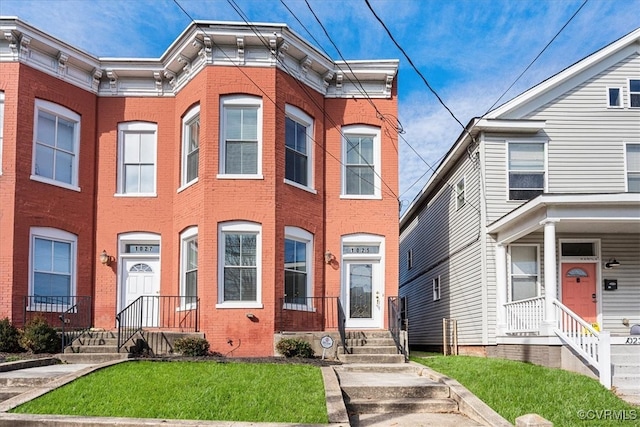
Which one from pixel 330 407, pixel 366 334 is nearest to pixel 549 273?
pixel 366 334

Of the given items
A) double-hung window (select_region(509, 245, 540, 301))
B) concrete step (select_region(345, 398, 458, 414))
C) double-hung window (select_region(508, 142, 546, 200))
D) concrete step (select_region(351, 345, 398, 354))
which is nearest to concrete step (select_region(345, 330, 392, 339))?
concrete step (select_region(351, 345, 398, 354))

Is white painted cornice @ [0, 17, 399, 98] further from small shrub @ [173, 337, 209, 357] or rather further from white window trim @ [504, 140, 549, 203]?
small shrub @ [173, 337, 209, 357]

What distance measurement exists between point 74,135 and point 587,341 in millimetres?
12739

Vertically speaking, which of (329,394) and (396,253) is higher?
(396,253)

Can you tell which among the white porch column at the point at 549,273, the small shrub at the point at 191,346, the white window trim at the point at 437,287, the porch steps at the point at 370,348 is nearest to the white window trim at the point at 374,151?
the porch steps at the point at 370,348

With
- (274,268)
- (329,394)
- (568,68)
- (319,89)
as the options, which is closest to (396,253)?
(274,268)

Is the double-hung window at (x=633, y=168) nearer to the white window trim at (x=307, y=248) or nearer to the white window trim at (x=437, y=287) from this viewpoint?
the white window trim at (x=437, y=287)

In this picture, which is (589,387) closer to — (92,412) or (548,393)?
(548,393)

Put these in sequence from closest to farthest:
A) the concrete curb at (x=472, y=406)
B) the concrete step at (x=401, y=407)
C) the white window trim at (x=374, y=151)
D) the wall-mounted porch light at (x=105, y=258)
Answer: the concrete curb at (x=472, y=406)
the concrete step at (x=401, y=407)
the wall-mounted porch light at (x=105, y=258)
the white window trim at (x=374, y=151)

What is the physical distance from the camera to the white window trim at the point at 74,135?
51.9ft

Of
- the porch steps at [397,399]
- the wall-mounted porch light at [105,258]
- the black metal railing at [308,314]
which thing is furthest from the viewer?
the wall-mounted porch light at [105,258]

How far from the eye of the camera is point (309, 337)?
47.9 ft

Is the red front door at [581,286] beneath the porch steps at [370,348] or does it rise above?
above

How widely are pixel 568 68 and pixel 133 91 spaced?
37.0 feet
